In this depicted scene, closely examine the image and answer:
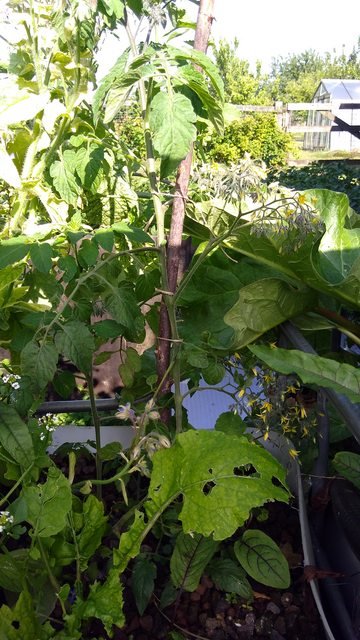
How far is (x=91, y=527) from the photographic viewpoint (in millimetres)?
1273

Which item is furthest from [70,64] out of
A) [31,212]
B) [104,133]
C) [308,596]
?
[308,596]

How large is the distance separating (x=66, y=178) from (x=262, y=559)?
1.05 m

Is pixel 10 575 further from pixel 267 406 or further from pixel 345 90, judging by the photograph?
pixel 345 90

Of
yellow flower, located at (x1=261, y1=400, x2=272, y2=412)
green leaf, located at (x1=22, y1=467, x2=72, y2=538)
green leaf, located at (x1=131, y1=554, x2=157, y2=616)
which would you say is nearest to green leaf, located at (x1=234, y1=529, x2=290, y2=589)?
green leaf, located at (x1=131, y1=554, x2=157, y2=616)

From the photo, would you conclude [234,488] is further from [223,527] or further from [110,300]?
[110,300]

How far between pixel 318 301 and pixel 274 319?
0.15 meters

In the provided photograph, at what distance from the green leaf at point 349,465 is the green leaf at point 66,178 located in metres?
0.91

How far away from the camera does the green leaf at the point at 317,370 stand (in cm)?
102

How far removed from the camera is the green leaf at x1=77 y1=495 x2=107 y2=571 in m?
1.27

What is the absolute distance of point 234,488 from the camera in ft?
3.73

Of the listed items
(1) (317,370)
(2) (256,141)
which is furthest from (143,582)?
(2) (256,141)

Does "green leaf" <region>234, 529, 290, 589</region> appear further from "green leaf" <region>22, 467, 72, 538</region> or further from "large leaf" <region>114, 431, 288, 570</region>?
"green leaf" <region>22, 467, 72, 538</region>

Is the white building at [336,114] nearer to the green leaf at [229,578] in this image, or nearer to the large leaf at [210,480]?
the green leaf at [229,578]

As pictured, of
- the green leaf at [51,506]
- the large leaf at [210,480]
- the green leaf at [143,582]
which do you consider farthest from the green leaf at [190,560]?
the green leaf at [51,506]
